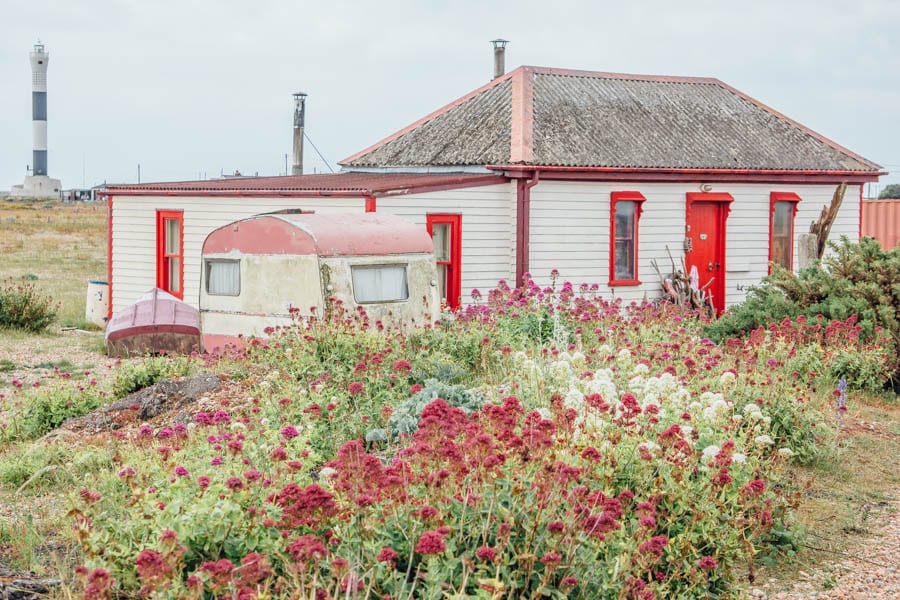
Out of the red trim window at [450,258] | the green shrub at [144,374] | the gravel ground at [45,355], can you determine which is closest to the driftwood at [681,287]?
the red trim window at [450,258]

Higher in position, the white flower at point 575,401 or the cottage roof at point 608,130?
the cottage roof at point 608,130

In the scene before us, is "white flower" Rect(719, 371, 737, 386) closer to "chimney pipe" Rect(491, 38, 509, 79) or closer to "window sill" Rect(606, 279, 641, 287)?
"window sill" Rect(606, 279, 641, 287)

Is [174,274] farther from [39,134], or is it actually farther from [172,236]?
[39,134]

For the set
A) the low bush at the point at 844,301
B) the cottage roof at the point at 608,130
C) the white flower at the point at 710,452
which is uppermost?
the cottage roof at the point at 608,130

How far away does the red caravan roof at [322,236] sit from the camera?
1255 cm

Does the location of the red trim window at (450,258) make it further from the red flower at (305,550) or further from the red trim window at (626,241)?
the red flower at (305,550)

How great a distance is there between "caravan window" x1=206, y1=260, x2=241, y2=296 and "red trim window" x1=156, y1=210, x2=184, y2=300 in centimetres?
476

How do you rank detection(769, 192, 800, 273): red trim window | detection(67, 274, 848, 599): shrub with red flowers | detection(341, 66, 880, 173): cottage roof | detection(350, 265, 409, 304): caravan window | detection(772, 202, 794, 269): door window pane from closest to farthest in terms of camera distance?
detection(67, 274, 848, 599): shrub with red flowers, detection(350, 265, 409, 304): caravan window, detection(341, 66, 880, 173): cottage roof, detection(769, 192, 800, 273): red trim window, detection(772, 202, 794, 269): door window pane

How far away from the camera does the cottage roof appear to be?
61.5 feet

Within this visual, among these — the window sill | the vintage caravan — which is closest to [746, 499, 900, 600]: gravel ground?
the vintage caravan

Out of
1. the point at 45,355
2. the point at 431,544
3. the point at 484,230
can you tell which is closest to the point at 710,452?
the point at 431,544

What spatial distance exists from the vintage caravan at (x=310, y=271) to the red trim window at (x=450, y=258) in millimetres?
3272

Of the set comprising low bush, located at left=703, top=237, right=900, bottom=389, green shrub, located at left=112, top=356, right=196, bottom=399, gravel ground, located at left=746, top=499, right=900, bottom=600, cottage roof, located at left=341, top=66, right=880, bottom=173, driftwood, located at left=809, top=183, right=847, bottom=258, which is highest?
cottage roof, located at left=341, top=66, right=880, bottom=173

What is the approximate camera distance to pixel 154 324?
15.3 meters
